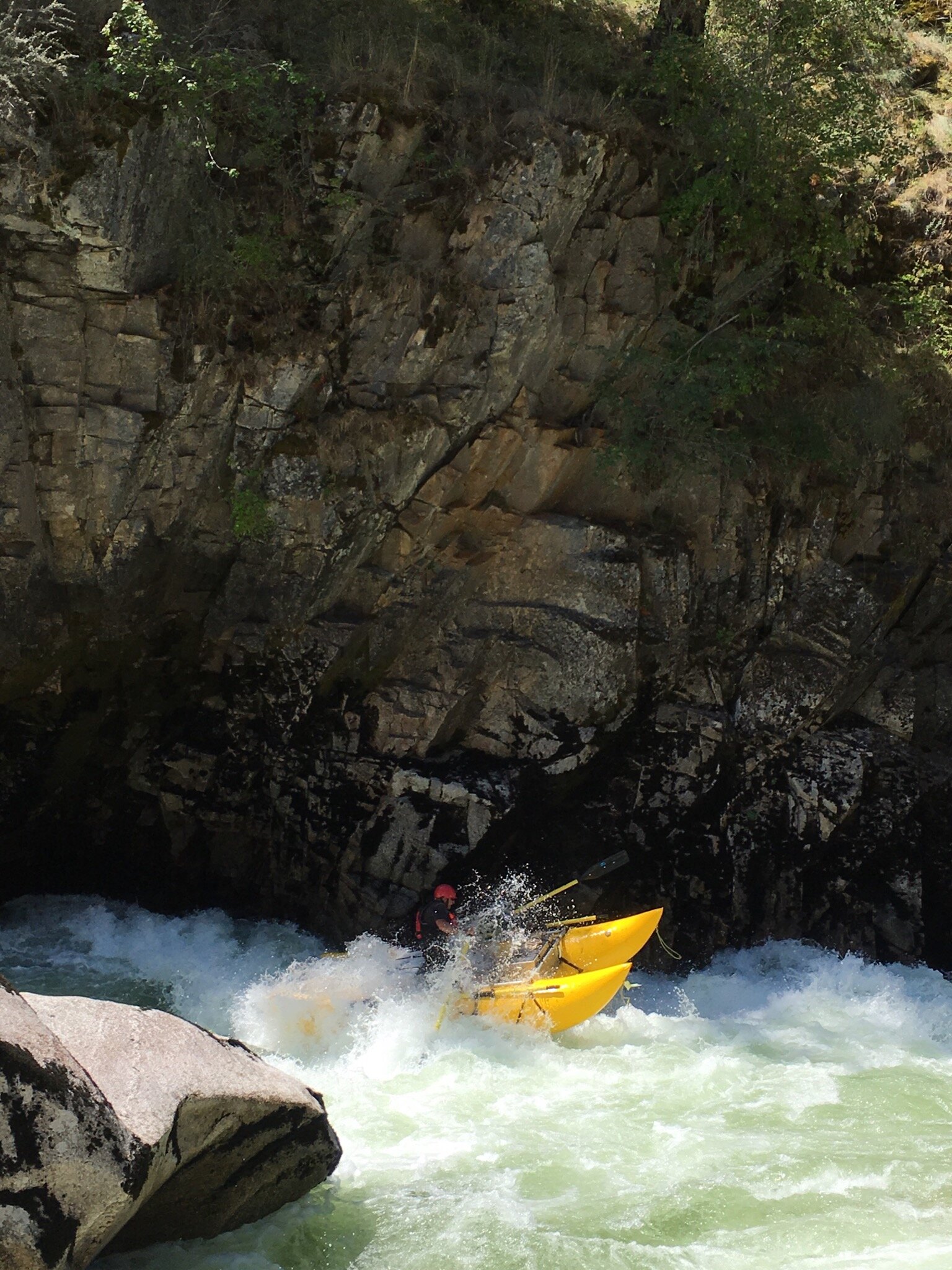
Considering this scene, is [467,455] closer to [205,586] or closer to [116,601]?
[205,586]

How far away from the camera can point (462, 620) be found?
913 centimetres

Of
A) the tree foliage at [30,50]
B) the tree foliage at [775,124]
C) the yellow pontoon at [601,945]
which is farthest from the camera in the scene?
the tree foliage at [775,124]

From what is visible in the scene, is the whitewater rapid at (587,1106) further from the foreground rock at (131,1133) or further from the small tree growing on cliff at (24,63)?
the small tree growing on cliff at (24,63)

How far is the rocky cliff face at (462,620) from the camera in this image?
809cm

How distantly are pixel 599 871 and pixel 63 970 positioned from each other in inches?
165

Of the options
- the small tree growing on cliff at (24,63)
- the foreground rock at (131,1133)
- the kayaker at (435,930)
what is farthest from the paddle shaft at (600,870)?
the small tree growing on cliff at (24,63)

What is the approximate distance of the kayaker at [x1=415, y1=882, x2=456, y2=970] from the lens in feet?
26.2

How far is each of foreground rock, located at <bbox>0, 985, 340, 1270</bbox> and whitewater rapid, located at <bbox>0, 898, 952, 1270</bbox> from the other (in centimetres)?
24

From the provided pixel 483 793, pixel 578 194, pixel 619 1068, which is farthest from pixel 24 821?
pixel 578 194

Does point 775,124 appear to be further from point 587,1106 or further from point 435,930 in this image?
point 587,1106

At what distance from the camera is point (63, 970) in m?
8.09

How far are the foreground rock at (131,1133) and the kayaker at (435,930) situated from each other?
102 inches

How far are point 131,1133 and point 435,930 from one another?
3.93m

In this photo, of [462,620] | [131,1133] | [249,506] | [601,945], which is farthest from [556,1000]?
[249,506]
